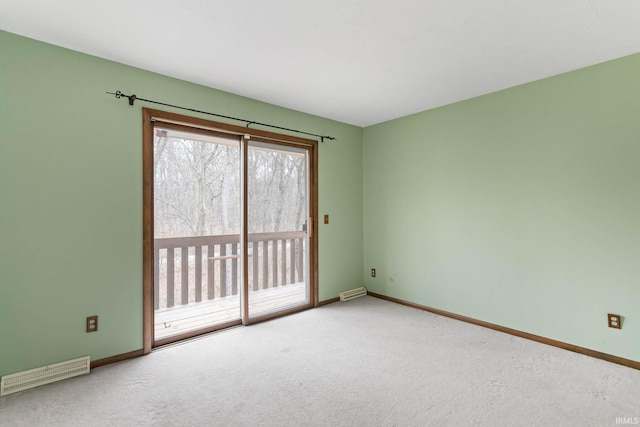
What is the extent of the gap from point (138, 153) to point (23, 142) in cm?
73

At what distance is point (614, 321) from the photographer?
8.18 feet

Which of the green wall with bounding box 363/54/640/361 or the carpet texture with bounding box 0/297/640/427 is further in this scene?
the green wall with bounding box 363/54/640/361

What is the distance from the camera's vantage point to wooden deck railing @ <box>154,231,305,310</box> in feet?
11.0

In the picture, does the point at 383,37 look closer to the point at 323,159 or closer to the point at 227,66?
the point at 227,66

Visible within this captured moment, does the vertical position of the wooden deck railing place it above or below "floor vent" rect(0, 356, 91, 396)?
above

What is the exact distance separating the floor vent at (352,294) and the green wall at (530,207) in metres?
0.48

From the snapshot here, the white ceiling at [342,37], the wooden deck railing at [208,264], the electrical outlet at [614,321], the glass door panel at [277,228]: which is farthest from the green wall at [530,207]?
the wooden deck railing at [208,264]

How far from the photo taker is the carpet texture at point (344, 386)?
1854 mm

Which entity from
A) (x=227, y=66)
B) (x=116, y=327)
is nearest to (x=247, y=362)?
(x=116, y=327)

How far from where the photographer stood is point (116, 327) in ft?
8.33

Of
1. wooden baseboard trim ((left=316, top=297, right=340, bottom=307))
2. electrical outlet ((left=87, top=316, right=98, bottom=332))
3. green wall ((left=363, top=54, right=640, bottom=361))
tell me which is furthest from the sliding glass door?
green wall ((left=363, top=54, right=640, bottom=361))

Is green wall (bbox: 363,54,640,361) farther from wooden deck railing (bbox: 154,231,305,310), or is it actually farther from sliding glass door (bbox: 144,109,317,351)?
wooden deck railing (bbox: 154,231,305,310)

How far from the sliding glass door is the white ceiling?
2.00 ft

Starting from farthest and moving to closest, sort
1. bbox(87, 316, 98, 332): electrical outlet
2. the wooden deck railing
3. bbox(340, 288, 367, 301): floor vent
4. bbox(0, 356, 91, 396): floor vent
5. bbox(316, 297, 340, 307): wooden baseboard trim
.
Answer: bbox(340, 288, 367, 301): floor vent → bbox(316, 297, 340, 307): wooden baseboard trim → the wooden deck railing → bbox(87, 316, 98, 332): electrical outlet → bbox(0, 356, 91, 396): floor vent
